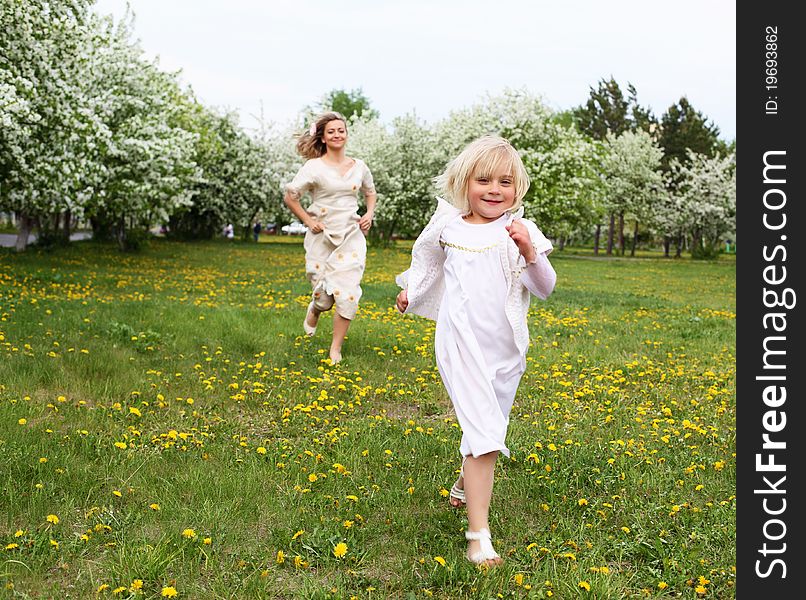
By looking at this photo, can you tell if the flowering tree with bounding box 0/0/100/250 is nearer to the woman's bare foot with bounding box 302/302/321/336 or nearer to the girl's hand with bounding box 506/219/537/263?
the woman's bare foot with bounding box 302/302/321/336

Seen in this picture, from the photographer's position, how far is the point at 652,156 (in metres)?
53.9

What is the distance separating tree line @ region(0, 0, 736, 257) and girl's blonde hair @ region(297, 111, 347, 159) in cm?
311

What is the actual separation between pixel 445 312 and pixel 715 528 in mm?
1821

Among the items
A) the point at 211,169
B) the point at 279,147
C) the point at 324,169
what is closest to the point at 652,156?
the point at 279,147

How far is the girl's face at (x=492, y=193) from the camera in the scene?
4039 millimetres

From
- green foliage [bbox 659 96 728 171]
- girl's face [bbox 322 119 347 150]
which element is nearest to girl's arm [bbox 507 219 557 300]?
girl's face [bbox 322 119 347 150]

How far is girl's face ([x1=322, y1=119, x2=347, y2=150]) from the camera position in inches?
313

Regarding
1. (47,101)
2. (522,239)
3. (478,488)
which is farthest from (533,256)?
(47,101)

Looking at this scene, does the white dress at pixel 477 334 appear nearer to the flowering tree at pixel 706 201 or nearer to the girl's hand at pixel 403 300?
the girl's hand at pixel 403 300

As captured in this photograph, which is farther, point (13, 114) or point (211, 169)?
point (211, 169)

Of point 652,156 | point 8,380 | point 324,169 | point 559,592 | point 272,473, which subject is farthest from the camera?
point 652,156

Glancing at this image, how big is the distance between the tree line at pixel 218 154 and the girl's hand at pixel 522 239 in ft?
25.9

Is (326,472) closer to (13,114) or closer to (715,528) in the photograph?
(715,528)
